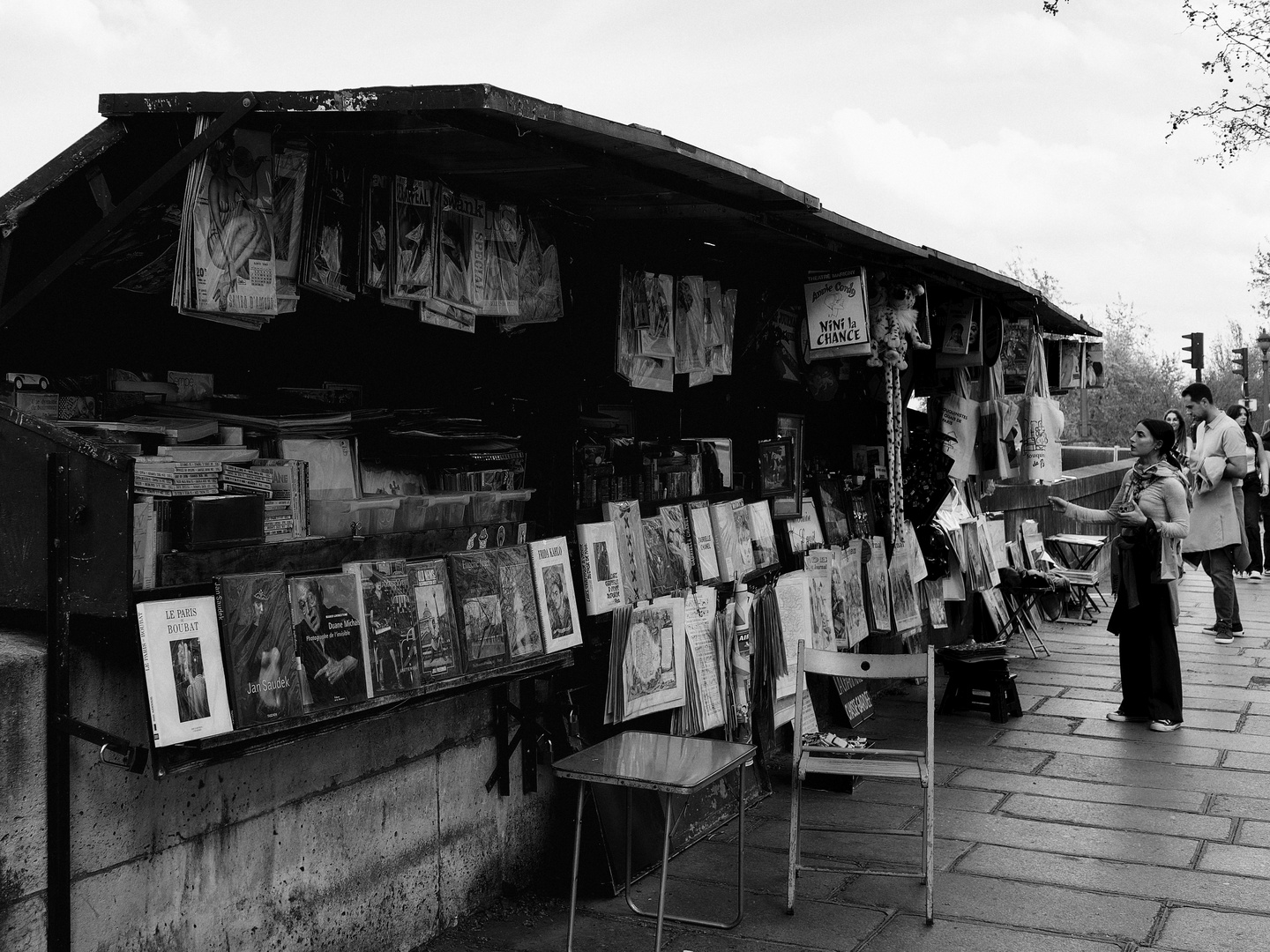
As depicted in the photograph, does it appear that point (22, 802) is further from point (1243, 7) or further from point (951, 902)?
point (1243, 7)

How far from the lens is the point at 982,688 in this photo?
7164mm

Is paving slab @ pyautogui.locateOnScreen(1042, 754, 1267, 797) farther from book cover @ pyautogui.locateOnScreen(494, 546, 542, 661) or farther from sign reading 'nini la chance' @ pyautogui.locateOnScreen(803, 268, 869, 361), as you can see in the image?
book cover @ pyautogui.locateOnScreen(494, 546, 542, 661)

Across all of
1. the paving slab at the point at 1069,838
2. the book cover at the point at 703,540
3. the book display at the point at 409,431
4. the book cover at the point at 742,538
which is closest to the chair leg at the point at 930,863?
the paving slab at the point at 1069,838

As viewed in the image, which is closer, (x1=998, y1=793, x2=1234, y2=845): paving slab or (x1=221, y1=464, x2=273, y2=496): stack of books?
(x1=221, y1=464, x2=273, y2=496): stack of books

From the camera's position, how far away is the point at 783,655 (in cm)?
546

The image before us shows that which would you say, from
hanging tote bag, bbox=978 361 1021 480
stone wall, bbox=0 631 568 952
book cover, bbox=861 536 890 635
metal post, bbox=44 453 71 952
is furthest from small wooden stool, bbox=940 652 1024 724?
metal post, bbox=44 453 71 952

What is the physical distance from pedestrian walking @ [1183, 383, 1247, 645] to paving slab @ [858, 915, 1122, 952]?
602 cm

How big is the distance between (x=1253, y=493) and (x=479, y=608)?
11.1 m

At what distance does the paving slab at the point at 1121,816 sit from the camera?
16.5 ft

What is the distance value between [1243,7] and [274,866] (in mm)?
15412

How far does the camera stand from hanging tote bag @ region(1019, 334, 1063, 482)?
324 inches

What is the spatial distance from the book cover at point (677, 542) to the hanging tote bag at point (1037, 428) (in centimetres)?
411

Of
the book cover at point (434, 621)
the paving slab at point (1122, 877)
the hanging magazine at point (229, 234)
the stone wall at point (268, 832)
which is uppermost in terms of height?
the hanging magazine at point (229, 234)

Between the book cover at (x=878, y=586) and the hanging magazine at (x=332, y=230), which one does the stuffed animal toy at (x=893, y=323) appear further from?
the hanging magazine at (x=332, y=230)
